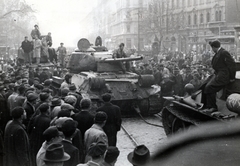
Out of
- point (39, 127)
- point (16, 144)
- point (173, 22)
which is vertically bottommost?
point (16, 144)

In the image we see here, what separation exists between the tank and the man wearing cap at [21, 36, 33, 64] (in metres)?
11.2

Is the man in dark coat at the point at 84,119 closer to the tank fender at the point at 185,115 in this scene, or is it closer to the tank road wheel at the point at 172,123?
the tank fender at the point at 185,115

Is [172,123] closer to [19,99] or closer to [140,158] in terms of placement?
[19,99]

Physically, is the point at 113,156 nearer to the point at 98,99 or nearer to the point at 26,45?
the point at 98,99

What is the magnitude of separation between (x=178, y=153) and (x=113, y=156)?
8.02 feet

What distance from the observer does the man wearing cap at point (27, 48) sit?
1856cm

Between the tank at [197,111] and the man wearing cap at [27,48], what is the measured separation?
11.2 meters

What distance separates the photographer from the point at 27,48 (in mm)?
18781

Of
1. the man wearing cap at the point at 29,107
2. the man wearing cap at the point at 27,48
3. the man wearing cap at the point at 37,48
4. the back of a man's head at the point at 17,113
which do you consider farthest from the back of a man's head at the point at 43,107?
the man wearing cap at the point at 27,48

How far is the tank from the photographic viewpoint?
6.53 m

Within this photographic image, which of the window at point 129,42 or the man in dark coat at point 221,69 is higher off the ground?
the window at point 129,42

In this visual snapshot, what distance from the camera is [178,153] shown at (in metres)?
6.11

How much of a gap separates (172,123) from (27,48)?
12.0m

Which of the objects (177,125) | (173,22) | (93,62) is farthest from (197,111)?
(173,22)
